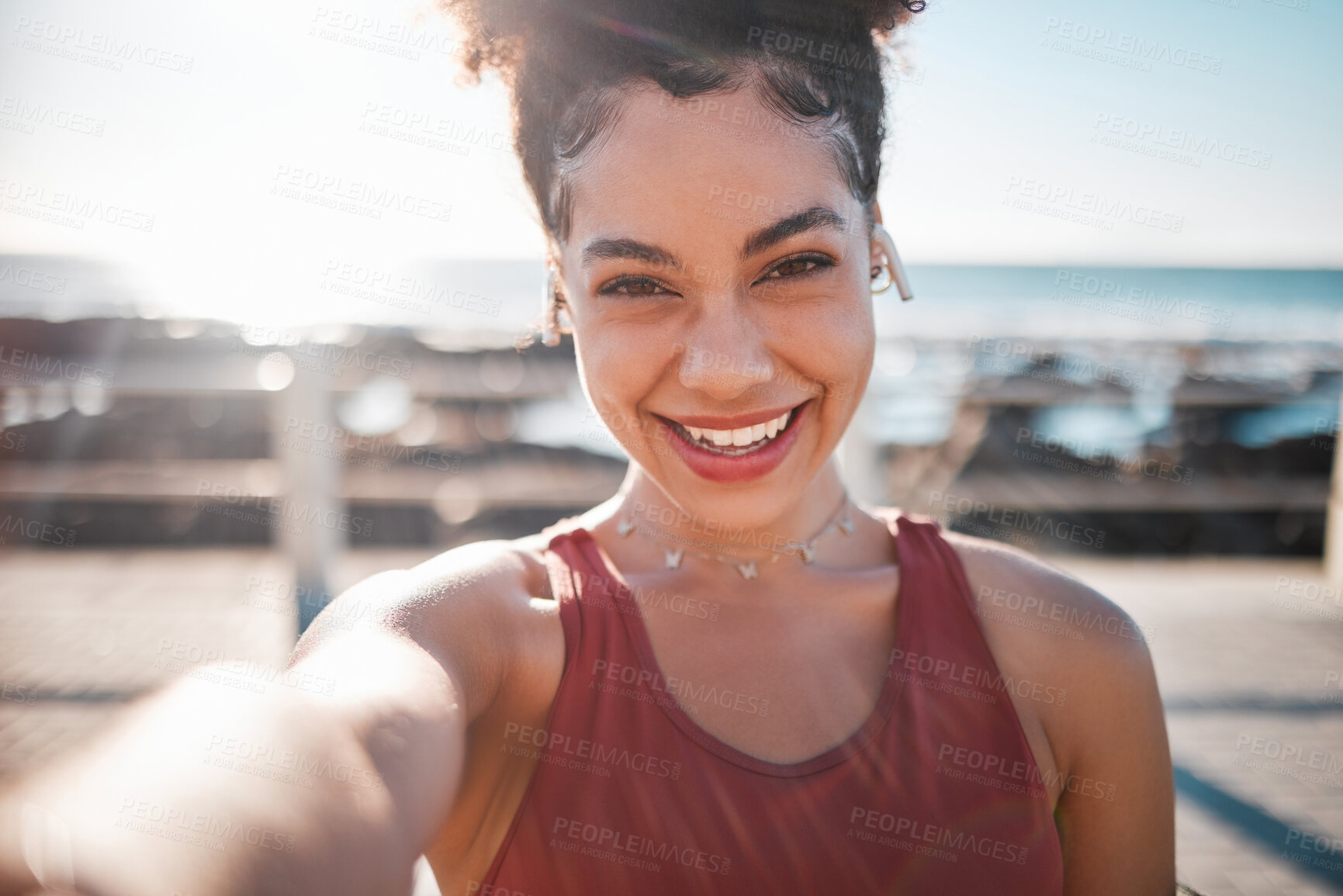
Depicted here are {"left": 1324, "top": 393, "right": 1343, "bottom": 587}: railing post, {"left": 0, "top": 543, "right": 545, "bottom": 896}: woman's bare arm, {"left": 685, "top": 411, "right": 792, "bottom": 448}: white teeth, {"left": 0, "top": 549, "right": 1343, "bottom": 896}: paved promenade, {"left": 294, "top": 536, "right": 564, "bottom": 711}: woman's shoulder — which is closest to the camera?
{"left": 0, "top": 543, "right": 545, "bottom": 896}: woman's bare arm

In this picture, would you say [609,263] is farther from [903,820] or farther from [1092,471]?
[1092,471]

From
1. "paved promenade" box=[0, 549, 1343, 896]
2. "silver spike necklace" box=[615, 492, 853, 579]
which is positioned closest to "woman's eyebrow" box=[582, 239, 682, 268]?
"silver spike necklace" box=[615, 492, 853, 579]

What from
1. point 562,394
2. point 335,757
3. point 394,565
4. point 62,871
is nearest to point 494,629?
point 335,757

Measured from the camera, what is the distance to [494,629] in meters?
1.25

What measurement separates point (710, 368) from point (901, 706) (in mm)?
685

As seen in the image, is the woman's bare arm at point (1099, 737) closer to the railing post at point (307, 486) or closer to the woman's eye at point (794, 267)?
the woman's eye at point (794, 267)

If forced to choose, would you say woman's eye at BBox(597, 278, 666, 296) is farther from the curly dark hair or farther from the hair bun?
the hair bun

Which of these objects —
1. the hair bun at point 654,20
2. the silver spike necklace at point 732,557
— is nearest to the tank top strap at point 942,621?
the silver spike necklace at point 732,557

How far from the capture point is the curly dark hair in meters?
1.28

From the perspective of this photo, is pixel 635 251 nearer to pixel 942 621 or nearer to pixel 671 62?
pixel 671 62

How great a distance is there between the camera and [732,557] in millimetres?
1626

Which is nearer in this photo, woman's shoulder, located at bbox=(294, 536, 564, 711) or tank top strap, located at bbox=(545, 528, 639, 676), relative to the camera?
woman's shoulder, located at bbox=(294, 536, 564, 711)

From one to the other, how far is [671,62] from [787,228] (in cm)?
34

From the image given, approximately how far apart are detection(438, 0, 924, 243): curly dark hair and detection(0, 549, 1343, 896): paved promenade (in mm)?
2915
